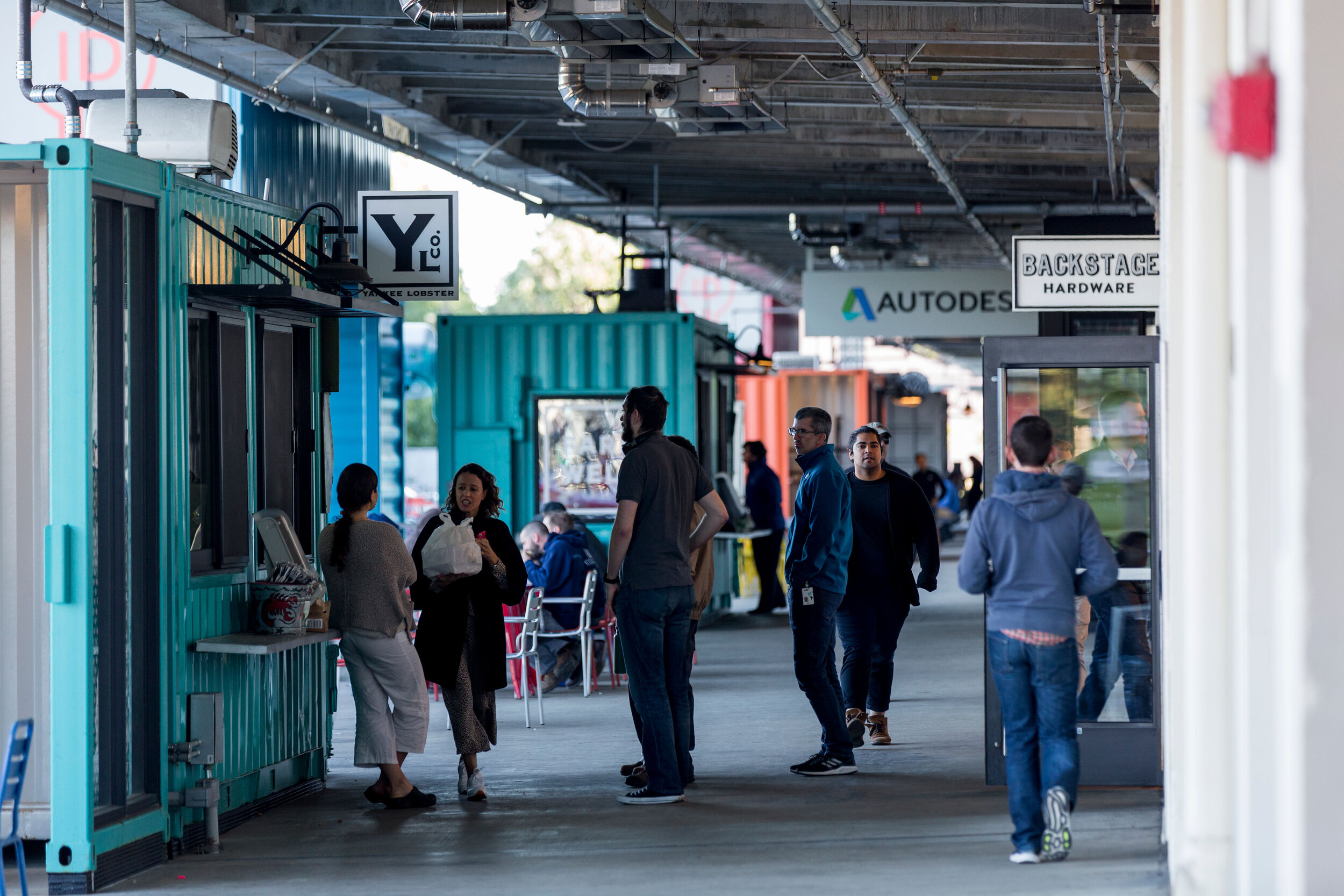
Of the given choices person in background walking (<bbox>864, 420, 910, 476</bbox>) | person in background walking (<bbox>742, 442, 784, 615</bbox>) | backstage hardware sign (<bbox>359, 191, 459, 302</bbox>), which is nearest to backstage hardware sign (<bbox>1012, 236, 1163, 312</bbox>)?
person in background walking (<bbox>864, 420, 910, 476</bbox>)

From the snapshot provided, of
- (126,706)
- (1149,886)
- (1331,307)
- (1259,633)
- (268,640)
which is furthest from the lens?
(268,640)

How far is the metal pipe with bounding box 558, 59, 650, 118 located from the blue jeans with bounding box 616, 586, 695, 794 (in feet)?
14.7

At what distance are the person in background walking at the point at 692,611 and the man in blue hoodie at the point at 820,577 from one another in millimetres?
417

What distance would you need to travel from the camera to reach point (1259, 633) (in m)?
3.94

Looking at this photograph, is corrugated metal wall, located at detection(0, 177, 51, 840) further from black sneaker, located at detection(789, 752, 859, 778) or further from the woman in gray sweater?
A: black sneaker, located at detection(789, 752, 859, 778)

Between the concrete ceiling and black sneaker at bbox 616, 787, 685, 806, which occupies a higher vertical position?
the concrete ceiling

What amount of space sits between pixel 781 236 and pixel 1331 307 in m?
19.6

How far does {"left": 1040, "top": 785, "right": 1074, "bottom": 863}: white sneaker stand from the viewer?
605 cm

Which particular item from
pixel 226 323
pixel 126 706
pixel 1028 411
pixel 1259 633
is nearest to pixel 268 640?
pixel 126 706

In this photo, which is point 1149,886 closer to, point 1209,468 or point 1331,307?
point 1209,468

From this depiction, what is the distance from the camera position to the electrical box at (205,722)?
6.65 metres

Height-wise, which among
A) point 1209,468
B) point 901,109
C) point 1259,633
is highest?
point 901,109

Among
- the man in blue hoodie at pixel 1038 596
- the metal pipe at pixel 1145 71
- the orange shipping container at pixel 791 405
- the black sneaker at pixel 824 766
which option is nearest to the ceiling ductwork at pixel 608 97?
the metal pipe at pixel 1145 71

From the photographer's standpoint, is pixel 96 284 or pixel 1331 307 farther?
pixel 96 284
